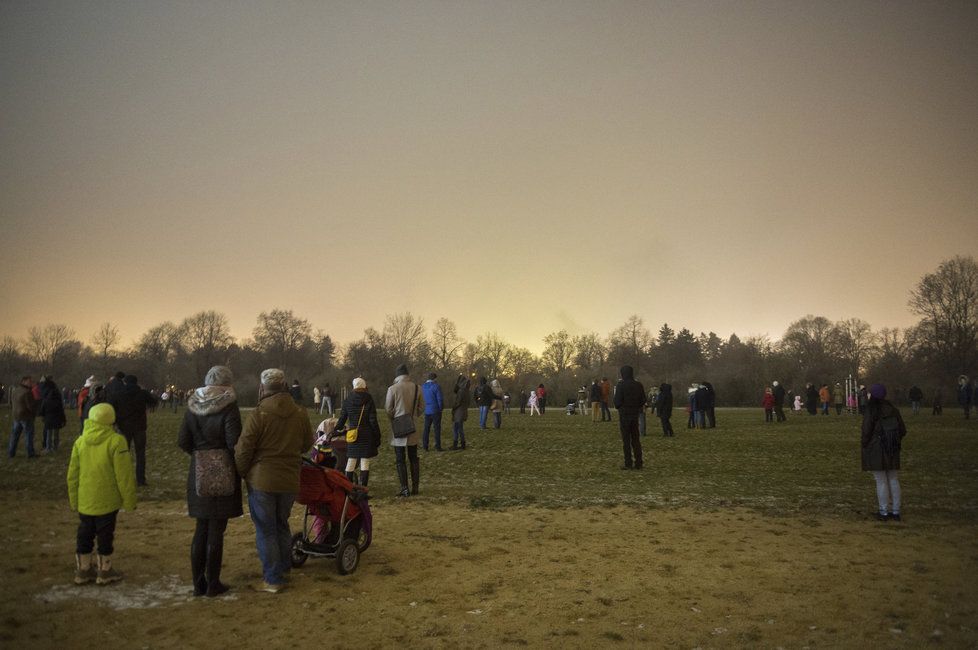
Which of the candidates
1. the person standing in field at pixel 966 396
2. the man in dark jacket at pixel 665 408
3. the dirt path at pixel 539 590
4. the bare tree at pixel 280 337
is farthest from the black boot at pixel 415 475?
the bare tree at pixel 280 337

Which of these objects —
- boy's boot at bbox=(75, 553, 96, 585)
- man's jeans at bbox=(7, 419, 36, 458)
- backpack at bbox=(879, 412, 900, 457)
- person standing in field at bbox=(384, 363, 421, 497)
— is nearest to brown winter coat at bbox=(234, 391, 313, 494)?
boy's boot at bbox=(75, 553, 96, 585)

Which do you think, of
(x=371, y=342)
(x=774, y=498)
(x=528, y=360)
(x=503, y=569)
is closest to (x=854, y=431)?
(x=774, y=498)

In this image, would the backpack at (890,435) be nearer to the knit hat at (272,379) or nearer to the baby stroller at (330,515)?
the baby stroller at (330,515)

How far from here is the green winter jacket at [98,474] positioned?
637cm

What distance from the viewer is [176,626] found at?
209 inches

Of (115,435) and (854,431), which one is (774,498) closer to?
(115,435)

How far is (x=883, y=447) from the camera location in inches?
366

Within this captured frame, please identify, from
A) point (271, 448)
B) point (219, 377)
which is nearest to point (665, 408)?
point (271, 448)

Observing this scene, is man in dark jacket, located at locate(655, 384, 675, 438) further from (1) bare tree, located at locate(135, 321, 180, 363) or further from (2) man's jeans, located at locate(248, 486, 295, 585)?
(1) bare tree, located at locate(135, 321, 180, 363)

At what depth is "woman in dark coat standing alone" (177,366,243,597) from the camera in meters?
6.02

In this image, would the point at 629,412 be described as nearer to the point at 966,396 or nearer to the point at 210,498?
the point at 210,498

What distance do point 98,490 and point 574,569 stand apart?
186 inches

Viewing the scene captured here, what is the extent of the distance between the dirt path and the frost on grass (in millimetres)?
28

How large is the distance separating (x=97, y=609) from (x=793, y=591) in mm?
6113
